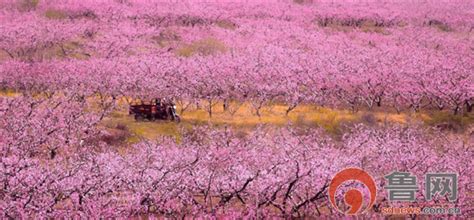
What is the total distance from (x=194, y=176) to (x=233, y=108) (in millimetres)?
12649

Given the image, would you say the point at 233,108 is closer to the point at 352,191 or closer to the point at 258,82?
the point at 258,82

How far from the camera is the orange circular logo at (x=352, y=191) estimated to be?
43.4 ft

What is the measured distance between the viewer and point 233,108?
25656 mm

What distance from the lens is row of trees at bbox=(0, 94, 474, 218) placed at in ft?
39.1

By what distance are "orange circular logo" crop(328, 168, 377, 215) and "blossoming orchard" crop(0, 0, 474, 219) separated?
0.15 feet

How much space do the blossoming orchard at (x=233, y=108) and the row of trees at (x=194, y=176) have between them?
58mm

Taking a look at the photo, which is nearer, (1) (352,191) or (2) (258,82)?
(1) (352,191)

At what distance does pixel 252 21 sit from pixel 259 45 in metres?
8.85

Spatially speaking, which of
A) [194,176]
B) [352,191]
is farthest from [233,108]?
[352,191]

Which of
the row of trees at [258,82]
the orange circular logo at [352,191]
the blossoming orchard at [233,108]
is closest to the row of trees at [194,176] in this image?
the blossoming orchard at [233,108]

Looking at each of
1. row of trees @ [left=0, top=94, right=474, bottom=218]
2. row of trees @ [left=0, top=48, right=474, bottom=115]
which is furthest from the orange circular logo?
row of trees @ [left=0, top=48, right=474, bottom=115]

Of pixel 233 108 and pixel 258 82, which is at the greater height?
pixel 258 82

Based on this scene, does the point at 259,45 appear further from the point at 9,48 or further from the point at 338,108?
the point at 9,48

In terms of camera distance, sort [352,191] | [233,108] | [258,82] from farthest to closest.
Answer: [258,82] → [233,108] → [352,191]
